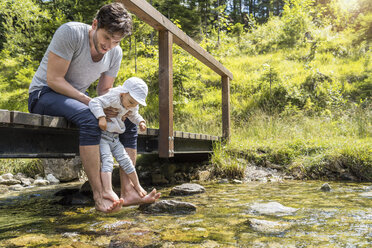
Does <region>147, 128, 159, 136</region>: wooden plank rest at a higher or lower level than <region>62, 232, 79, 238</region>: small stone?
higher

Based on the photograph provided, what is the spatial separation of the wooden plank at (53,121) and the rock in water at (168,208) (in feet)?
3.35

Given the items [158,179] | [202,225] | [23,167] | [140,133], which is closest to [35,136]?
[140,133]

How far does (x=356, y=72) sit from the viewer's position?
39.3 ft

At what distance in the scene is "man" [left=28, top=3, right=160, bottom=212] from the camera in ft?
6.88

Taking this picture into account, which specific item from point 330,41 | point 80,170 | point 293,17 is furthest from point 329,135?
point 293,17

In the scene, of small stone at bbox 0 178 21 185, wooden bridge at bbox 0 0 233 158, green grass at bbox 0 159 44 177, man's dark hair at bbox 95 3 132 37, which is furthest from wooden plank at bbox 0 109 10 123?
green grass at bbox 0 159 44 177

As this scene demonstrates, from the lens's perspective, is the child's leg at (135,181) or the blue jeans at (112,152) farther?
the child's leg at (135,181)

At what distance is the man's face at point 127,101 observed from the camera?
2307 millimetres

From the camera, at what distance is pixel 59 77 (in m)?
2.28

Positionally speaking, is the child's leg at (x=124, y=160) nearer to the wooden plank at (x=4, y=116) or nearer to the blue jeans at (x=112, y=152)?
the blue jeans at (x=112, y=152)

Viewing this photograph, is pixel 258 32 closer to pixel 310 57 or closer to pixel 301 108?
pixel 310 57

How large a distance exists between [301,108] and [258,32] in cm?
1100

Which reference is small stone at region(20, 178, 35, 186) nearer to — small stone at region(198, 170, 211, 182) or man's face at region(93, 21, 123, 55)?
small stone at region(198, 170, 211, 182)

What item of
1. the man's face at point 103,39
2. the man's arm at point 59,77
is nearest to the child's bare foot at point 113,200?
the man's arm at point 59,77
